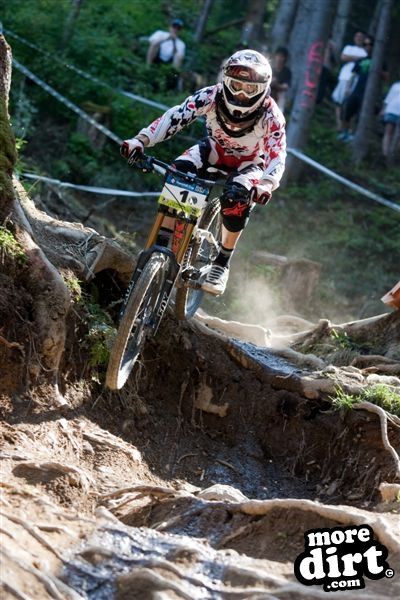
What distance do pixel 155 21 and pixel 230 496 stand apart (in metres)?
17.4

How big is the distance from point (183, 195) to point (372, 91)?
503 inches

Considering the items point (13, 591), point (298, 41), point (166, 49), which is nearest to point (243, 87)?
point (13, 591)

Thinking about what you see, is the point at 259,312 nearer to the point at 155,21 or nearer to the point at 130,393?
the point at 130,393

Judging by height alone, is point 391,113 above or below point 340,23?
below

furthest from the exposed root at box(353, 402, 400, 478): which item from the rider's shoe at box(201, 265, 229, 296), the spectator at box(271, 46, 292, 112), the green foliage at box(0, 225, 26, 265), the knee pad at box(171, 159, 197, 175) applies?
the spectator at box(271, 46, 292, 112)

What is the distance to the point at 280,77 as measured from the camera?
→ 59.6 ft

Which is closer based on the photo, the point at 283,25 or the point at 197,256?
the point at 197,256

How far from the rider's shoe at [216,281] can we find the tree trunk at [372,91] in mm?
11869

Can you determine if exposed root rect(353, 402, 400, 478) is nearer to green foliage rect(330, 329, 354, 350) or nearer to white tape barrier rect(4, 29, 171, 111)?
green foliage rect(330, 329, 354, 350)

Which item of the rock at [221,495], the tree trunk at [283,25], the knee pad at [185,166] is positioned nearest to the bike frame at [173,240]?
the knee pad at [185,166]

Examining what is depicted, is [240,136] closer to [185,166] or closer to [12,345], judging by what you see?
[185,166]

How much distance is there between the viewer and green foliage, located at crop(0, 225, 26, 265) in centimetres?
671

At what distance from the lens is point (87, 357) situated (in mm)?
7246

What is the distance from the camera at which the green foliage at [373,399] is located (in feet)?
26.0
